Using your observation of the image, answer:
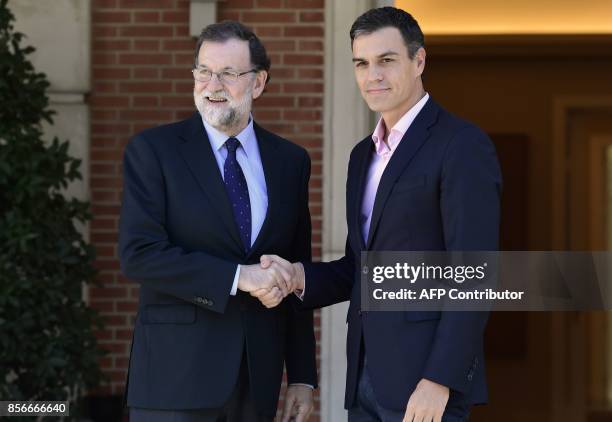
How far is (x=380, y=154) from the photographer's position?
3.40m

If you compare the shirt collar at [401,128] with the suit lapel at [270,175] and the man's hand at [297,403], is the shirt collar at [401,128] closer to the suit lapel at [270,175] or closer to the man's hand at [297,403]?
the suit lapel at [270,175]

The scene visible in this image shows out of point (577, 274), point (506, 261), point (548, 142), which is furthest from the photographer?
point (548, 142)

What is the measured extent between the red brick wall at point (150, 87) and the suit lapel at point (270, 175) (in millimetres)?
2425

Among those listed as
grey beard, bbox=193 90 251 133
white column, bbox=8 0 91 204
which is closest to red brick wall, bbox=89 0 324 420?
white column, bbox=8 0 91 204

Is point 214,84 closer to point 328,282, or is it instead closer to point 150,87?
point 328,282

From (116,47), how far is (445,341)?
11.7ft

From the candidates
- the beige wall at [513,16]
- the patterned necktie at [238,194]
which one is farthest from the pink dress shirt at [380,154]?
the beige wall at [513,16]

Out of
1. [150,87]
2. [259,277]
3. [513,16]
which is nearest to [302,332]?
[259,277]

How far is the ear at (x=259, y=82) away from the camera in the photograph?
11.6 feet

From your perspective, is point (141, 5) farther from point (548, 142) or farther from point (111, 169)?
point (548, 142)

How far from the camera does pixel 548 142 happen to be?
995cm

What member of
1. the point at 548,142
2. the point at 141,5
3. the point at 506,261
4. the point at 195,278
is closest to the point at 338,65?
the point at 141,5

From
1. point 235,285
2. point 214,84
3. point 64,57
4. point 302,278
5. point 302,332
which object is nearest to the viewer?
point 235,285

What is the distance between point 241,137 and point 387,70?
0.55 metres
